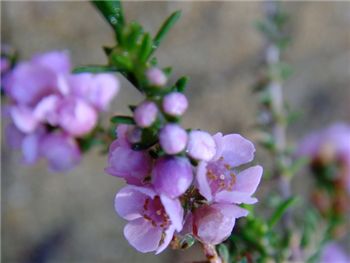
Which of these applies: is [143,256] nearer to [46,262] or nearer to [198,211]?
[46,262]

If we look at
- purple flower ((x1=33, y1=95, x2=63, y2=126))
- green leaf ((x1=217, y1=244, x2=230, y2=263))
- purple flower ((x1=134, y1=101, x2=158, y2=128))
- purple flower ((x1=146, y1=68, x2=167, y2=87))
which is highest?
purple flower ((x1=146, y1=68, x2=167, y2=87))

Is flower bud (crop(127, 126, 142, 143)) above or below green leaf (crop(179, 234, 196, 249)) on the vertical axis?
above

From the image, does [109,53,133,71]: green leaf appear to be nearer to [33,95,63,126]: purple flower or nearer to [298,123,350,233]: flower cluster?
[33,95,63,126]: purple flower

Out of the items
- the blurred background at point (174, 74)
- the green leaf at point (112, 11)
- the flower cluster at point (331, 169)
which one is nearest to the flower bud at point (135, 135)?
the green leaf at point (112, 11)

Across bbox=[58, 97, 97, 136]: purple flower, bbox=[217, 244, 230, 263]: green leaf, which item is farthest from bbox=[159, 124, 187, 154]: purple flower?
bbox=[58, 97, 97, 136]: purple flower

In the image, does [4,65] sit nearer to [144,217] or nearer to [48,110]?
[48,110]

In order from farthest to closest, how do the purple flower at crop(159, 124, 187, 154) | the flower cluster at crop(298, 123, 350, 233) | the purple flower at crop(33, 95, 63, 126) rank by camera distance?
the flower cluster at crop(298, 123, 350, 233)
the purple flower at crop(33, 95, 63, 126)
the purple flower at crop(159, 124, 187, 154)

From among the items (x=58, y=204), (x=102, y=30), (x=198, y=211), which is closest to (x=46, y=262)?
(x=58, y=204)

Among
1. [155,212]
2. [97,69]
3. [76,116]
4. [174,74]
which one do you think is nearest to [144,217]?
[155,212]
